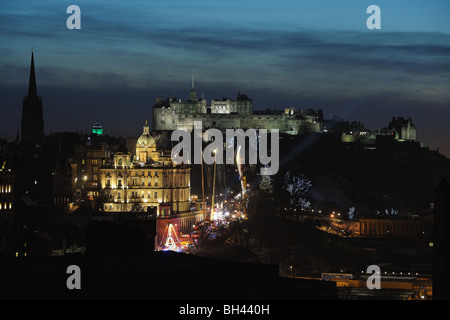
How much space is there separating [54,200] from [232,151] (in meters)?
45.5

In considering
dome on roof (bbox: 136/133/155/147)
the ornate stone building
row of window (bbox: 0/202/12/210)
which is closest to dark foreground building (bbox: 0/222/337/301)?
row of window (bbox: 0/202/12/210)

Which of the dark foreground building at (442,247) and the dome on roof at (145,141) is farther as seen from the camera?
the dome on roof at (145,141)

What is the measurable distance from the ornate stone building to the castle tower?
27231mm

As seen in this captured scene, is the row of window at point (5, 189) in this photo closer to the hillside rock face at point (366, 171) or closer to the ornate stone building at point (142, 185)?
the ornate stone building at point (142, 185)

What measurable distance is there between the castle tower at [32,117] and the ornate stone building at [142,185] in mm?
27231

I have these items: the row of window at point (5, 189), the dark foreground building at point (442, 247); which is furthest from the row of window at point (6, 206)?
the dark foreground building at point (442, 247)

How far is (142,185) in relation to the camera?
116 metres

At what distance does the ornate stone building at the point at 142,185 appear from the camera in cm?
11444

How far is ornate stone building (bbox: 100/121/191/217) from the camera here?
114 metres

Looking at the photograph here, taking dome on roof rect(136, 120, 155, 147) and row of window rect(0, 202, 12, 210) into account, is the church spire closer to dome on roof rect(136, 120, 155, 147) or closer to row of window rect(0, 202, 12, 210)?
dome on roof rect(136, 120, 155, 147)

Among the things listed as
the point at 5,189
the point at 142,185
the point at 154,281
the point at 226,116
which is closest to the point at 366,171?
the point at 226,116

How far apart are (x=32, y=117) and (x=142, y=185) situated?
33.5 metres

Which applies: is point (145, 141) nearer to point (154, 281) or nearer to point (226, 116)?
point (226, 116)

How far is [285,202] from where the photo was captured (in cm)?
13362
